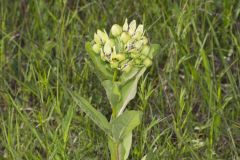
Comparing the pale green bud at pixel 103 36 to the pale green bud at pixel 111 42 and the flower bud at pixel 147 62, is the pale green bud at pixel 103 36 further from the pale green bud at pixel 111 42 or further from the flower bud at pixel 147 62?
the flower bud at pixel 147 62

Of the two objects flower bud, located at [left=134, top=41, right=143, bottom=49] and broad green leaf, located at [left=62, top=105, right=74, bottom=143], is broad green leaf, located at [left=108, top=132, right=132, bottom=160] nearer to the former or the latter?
broad green leaf, located at [left=62, top=105, right=74, bottom=143]

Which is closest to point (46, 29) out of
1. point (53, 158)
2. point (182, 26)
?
point (182, 26)

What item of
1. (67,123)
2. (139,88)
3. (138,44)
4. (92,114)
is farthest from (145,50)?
(139,88)

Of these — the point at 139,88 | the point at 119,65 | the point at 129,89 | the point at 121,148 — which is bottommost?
the point at 139,88

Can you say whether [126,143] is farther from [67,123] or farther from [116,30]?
[116,30]

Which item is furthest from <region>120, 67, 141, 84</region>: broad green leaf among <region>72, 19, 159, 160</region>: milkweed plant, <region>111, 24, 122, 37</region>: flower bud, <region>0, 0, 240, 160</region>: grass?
<region>0, 0, 240, 160</region>: grass

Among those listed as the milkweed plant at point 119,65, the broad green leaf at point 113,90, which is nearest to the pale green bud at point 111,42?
the milkweed plant at point 119,65
